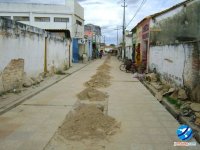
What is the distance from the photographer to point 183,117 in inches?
313

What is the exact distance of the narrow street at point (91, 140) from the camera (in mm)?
5949

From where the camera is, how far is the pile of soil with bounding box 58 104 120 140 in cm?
649

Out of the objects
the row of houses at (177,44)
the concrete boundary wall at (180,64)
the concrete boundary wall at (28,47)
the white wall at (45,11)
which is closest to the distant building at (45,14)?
the white wall at (45,11)

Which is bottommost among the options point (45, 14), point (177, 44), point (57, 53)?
point (57, 53)

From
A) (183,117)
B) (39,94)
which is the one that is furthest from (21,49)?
(183,117)

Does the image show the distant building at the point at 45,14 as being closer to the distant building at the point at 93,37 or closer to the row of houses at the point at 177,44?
the distant building at the point at 93,37

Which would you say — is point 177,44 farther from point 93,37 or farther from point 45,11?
point 93,37

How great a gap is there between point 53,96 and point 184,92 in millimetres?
4989

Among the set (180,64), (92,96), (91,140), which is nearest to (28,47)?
(92,96)

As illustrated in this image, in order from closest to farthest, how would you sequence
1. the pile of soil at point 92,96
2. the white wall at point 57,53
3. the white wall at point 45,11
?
the pile of soil at point 92,96
the white wall at point 57,53
the white wall at point 45,11

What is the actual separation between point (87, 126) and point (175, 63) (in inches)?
265

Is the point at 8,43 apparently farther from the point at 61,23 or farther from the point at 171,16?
the point at 61,23

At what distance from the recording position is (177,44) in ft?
40.6

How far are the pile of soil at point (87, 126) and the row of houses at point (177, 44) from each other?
351 cm
